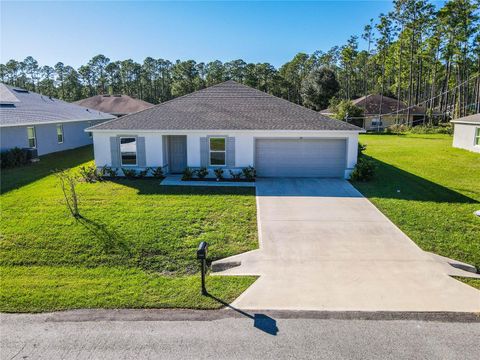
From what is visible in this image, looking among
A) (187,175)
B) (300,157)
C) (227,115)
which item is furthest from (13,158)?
(300,157)

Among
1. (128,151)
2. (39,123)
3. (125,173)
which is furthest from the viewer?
(39,123)

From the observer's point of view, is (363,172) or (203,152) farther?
(203,152)

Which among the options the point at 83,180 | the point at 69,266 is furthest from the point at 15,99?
the point at 69,266

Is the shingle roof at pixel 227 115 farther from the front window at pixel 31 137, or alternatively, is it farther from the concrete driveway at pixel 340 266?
the front window at pixel 31 137

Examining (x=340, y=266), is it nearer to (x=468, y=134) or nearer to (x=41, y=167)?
(x=41, y=167)

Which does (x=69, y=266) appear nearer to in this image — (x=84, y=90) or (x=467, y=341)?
(x=467, y=341)

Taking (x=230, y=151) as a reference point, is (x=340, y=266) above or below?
below
